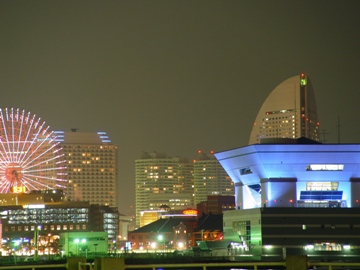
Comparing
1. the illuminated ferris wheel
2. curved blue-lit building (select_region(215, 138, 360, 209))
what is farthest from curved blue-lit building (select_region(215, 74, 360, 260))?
the illuminated ferris wheel

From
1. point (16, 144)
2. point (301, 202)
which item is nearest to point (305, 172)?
point (301, 202)

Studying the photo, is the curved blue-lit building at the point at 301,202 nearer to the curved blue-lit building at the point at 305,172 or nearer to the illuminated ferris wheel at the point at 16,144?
the curved blue-lit building at the point at 305,172

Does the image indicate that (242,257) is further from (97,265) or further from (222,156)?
(97,265)

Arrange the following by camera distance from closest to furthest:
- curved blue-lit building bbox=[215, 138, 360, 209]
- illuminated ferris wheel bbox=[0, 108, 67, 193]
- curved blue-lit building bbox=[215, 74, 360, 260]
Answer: curved blue-lit building bbox=[215, 74, 360, 260] → curved blue-lit building bbox=[215, 138, 360, 209] → illuminated ferris wheel bbox=[0, 108, 67, 193]

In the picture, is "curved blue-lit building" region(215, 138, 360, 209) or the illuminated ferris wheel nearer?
"curved blue-lit building" region(215, 138, 360, 209)

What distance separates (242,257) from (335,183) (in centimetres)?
1855

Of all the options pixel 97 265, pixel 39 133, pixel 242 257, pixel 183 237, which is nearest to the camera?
pixel 97 265

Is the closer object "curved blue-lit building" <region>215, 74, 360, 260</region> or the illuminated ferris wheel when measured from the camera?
"curved blue-lit building" <region>215, 74, 360, 260</region>

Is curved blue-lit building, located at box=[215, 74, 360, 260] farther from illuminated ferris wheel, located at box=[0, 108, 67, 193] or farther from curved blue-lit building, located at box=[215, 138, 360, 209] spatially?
illuminated ferris wheel, located at box=[0, 108, 67, 193]

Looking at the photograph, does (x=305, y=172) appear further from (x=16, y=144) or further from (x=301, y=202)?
(x=16, y=144)

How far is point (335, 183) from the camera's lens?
4771 inches

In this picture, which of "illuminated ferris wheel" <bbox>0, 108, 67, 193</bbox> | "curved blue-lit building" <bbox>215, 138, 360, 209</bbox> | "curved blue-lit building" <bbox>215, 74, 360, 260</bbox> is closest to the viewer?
"curved blue-lit building" <bbox>215, 74, 360, 260</bbox>

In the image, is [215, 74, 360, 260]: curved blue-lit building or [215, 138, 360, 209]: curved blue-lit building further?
[215, 138, 360, 209]: curved blue-lit building

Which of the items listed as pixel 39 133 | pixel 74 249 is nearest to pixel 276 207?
pixel 74 249
